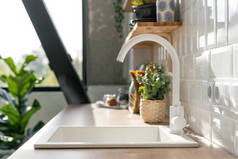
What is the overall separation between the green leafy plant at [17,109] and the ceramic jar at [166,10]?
188 cm

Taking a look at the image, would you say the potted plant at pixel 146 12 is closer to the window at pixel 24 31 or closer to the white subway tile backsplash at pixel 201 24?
the white subway tile backsplash at pixel 201 24

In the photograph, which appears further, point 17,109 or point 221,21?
point 17,109

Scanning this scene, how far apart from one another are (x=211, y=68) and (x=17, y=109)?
2.47 meters

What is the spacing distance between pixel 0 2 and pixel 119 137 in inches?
104

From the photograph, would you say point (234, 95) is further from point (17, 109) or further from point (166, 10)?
point (17, 109)

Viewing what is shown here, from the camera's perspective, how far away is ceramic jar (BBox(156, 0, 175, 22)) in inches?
58.6

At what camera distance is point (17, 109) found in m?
3.12

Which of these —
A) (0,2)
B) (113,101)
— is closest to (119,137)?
(113,101)

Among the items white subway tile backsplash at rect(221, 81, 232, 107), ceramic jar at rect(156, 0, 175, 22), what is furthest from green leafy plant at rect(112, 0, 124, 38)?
white subway tile backsplash at rect(221, 81, 232, 107)

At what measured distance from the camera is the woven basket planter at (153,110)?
147 centimetres

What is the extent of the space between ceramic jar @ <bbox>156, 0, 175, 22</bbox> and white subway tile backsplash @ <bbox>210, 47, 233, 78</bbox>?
1.65ft

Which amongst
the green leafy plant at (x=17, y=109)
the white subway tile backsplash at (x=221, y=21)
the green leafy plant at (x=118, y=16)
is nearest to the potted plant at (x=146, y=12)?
the white subway tile backsplash at (x=221, y=21)

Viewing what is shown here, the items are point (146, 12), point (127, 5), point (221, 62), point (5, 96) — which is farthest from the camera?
point (5, 96)

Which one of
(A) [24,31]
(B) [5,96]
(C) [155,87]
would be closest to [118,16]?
(A) [24,31]
